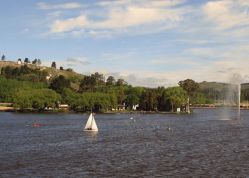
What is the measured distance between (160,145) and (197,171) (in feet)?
102

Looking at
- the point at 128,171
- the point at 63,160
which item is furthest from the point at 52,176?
the point at 63,160

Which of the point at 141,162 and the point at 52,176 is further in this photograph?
the point at 141,162

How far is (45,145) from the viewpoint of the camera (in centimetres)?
8644

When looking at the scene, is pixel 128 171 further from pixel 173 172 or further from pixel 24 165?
pixel 24 165

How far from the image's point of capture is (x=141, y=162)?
210 feet

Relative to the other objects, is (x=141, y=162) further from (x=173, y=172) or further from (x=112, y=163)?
(x=173, y=172)

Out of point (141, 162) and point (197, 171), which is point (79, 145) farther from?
point (197, 171)

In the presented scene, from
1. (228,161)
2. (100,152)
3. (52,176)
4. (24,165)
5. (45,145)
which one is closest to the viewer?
(52,176)

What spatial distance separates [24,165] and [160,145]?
32.6 meters

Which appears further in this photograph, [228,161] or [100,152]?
[100,152]

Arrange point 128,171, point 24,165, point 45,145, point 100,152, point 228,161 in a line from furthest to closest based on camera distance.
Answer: point 45,145
point 100,152
point 228,161
point 24,165
point 128,171

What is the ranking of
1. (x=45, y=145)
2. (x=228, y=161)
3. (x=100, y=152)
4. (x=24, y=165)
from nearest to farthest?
(x=24, y=165) < (x=228, y=161) < (x=100, y=152) < (x=45, y=145)

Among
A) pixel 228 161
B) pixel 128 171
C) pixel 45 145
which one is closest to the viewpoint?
pixel 128 171

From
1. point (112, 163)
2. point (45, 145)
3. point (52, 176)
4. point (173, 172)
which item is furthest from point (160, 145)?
point (52, 176)
